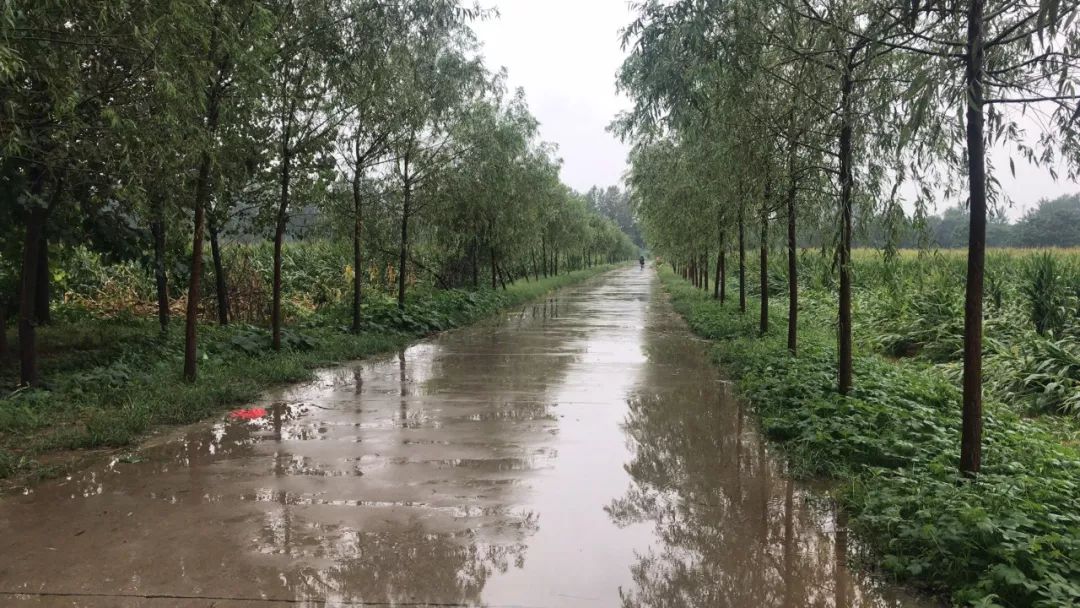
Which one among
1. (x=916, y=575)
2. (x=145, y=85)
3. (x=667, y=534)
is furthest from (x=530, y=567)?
(x=145, y=85)

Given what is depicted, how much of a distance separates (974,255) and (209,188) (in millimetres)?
8809

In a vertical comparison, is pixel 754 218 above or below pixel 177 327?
above

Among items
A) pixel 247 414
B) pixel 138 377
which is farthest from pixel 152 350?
pixel 247 414

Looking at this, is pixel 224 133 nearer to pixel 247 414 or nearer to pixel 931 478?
pixel 247 414

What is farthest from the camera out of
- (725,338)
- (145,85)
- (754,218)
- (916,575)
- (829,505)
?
(725,338)

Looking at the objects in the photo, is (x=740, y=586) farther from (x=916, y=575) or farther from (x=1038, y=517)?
(x=1038, y=517)

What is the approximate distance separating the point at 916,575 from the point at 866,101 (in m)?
5.16

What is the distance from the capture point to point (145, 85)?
6707 mm

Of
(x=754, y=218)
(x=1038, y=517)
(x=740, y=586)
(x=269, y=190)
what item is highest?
(x=269, y=190)

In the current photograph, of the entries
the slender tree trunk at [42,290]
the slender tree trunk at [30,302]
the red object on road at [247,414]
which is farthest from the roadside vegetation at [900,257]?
the slender tree trunk at [42,290]

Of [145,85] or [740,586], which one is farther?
[145,85]

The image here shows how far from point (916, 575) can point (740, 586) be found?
98 centimetres

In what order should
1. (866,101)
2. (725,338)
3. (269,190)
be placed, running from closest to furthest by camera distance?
1. (866,101)
2. (269,190)
3. (725,338)

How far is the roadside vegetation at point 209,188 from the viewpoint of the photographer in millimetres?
6434
